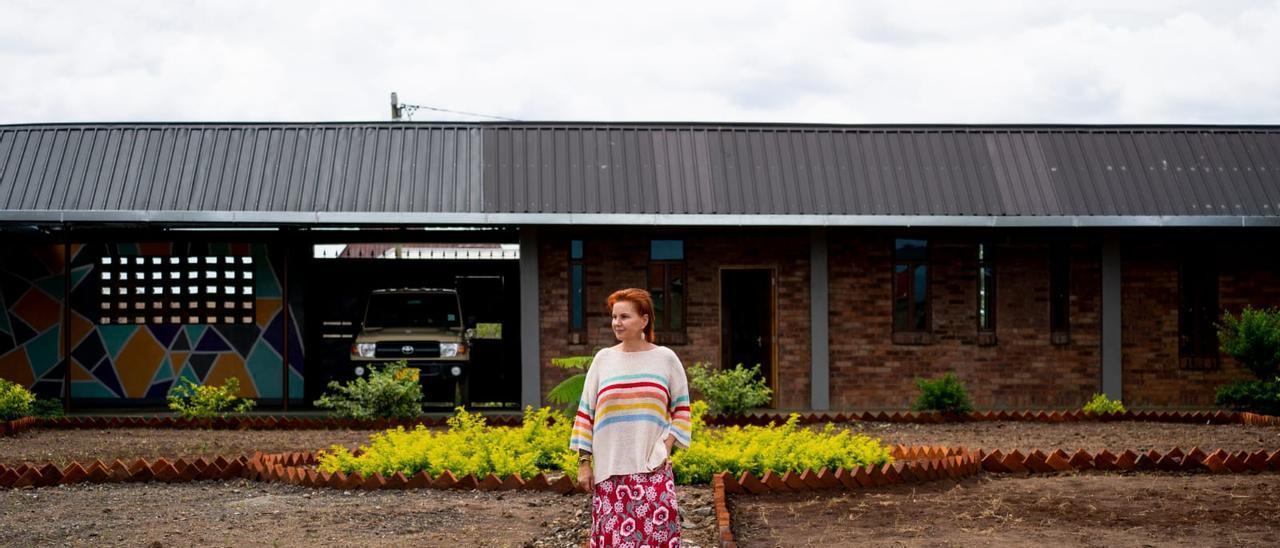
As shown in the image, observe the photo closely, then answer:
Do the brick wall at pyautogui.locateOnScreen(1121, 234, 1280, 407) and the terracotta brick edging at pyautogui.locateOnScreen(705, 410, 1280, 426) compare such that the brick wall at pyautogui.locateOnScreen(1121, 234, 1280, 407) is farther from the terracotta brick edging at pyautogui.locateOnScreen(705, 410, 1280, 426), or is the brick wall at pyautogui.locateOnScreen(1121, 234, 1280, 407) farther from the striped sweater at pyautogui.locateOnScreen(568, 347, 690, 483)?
the striped sweater at pyautogui.locateOnScreen(568, 347, 690, 483)

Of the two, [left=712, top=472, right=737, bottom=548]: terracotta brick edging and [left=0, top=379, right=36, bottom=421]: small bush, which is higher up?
[left=0, top=379, right=36, bottom=421]: small bush

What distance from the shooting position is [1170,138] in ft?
66.5

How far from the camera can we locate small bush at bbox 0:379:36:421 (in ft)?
51.3

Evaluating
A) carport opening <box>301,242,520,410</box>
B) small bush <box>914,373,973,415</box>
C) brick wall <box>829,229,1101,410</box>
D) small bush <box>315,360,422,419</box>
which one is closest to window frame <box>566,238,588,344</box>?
carport opening <box>301,242,520,410</box>

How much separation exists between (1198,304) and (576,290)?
28.8 feet

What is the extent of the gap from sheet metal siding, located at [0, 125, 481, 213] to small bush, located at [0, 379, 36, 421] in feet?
10.4

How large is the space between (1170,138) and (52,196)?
1556cm

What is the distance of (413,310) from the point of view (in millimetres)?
19641

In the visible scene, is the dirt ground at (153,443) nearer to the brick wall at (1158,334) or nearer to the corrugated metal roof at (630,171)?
the corrugated metal roof at (630,171)

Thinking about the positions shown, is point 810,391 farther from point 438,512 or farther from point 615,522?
point 615,522

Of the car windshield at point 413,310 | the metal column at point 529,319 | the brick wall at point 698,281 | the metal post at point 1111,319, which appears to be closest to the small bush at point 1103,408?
the metal post at point 1111,319

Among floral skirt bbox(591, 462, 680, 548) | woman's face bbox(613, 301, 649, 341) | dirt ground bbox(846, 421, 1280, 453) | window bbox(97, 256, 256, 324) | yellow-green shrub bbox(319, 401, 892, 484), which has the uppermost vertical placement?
window bbox(97, 256, 256, 324)

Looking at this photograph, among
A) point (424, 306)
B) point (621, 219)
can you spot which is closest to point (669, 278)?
point (621, 219)

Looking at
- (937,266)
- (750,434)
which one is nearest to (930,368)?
(937,266)
